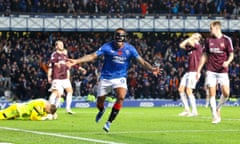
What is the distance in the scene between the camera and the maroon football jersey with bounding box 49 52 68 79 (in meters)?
24.2

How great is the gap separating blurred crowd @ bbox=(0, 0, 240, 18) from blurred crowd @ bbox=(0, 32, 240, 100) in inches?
73.7

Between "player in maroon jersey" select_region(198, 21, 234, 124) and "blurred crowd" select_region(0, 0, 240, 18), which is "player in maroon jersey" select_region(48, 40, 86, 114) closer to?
"player in maroon jersey" select_region(198, 21, 234, 124)

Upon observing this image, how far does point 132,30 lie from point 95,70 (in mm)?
9270

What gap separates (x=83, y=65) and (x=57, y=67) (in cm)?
1653

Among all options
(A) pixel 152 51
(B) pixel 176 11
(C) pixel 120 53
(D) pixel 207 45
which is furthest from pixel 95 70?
(C) pixel 120 53

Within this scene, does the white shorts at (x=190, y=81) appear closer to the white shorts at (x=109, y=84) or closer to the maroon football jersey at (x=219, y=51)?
the maroon football jersey at (x=219, y=51)

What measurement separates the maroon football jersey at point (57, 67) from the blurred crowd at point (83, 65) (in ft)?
43.0

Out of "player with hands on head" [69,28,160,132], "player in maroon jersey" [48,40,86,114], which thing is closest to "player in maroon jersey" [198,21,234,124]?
"player with hands on head" [69,28,160,132]

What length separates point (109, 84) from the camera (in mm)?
16188

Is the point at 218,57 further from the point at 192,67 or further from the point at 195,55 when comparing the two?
the point at 192,67

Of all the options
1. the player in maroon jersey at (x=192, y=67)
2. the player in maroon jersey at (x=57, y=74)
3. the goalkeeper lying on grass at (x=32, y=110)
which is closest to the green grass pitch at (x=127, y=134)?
the goalkeeper lying on grass at (x=32, y=110)

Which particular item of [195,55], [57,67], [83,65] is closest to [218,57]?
[195,55]

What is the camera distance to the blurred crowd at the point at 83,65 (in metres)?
38.0

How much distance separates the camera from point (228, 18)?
50.8 m
